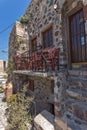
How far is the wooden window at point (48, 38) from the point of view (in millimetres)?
6983

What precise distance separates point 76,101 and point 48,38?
402cm

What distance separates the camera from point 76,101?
3.99 meters

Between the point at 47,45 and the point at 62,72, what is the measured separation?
303 centimetres

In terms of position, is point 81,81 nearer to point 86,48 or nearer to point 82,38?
point 86,48

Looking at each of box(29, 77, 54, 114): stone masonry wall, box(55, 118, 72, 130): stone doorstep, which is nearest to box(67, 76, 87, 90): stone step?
box(55, 118, 72, 130): stone doorstep

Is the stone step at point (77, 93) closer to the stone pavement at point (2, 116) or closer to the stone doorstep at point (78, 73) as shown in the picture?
the stone doorstep at point (78, 73)

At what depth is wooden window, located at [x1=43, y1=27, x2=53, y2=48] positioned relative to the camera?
6.98 m

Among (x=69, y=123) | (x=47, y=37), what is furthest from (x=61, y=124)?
(x=47, y=37)

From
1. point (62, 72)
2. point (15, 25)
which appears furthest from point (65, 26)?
point (15, 25)

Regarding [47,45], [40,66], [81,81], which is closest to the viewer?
[81,81]

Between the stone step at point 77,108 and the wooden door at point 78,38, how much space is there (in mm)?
1329

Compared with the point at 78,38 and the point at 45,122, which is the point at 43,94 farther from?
the point at 78,38

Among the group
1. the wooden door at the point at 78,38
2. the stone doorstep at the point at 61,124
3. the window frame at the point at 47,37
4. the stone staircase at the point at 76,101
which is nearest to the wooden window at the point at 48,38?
the window frame at the point at 47,37

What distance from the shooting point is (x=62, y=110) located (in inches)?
Answer: 171
